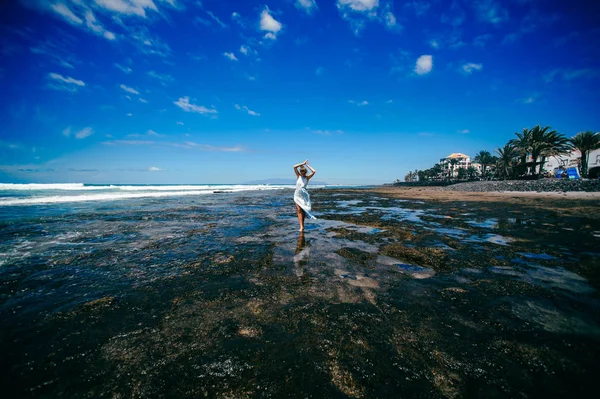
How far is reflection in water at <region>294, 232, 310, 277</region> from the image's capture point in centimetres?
461

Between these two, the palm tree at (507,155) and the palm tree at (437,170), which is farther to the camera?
the palm tree at (437,170)

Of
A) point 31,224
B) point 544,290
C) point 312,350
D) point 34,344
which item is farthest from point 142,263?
point 31,224

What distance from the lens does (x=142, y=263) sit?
4969mm

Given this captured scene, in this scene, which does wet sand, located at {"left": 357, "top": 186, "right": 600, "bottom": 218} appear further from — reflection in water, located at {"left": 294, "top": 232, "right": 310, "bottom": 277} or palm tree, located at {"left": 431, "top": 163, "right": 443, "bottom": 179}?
palm tree, located at {"left": 431, "top": 163, "right": 443, "bottom": 179}

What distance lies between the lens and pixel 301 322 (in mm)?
2807

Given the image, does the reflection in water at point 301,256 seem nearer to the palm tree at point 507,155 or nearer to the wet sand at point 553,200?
the wet sand at point 553,200

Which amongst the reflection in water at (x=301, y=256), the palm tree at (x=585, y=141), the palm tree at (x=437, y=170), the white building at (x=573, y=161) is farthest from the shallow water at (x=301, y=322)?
the palm tree at (x=437, y=170)

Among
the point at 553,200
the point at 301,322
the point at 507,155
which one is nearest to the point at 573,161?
the point at 507,155

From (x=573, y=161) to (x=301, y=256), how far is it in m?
77.4

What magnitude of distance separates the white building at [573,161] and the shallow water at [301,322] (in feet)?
177

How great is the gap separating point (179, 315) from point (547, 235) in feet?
34.0

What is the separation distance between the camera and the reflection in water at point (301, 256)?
182 inches

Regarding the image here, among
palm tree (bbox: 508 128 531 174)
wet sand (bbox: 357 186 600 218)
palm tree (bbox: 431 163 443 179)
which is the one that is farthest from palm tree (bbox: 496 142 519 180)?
palm tree (bbox: 431 163 443 179)

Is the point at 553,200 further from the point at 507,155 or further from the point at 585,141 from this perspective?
the point at 507,155
